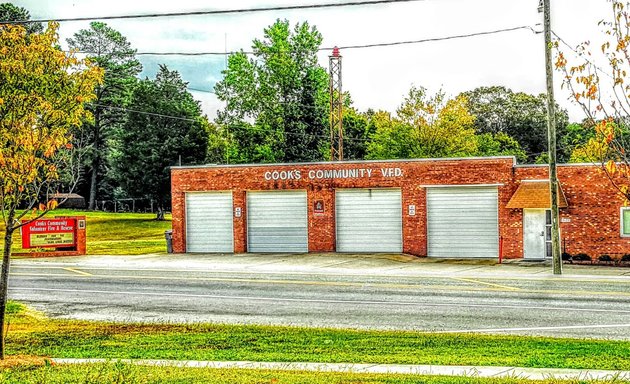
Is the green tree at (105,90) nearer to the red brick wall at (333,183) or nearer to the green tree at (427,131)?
the green tree at (427,131)

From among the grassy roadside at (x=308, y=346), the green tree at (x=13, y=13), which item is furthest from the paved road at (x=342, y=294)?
the green tree at (x=13, y=13)

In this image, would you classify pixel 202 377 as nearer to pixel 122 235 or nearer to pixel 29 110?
pixel 29 110

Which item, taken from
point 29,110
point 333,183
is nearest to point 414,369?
point 29,110

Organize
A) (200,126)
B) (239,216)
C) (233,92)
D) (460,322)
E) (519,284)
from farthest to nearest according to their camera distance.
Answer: (233,92) → (200,126) → (239,216) → (519,284) → (460,322)

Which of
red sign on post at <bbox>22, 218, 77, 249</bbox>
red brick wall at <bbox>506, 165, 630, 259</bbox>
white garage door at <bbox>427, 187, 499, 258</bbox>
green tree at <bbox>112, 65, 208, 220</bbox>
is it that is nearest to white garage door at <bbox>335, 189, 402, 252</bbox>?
white garage door at <bbox>427, 187, 499, 258</bbox>

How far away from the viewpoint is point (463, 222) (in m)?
33.1

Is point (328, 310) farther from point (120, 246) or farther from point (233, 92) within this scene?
point (233, 92)

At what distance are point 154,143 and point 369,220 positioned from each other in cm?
3556

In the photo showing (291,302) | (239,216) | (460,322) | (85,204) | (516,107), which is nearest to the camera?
(460,322)

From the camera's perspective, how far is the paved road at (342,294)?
54.3 ft

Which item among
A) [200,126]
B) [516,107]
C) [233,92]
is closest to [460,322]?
[200,126]

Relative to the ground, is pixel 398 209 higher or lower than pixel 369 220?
higher

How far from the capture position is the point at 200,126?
68.9 meters

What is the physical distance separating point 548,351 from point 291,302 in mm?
8418
